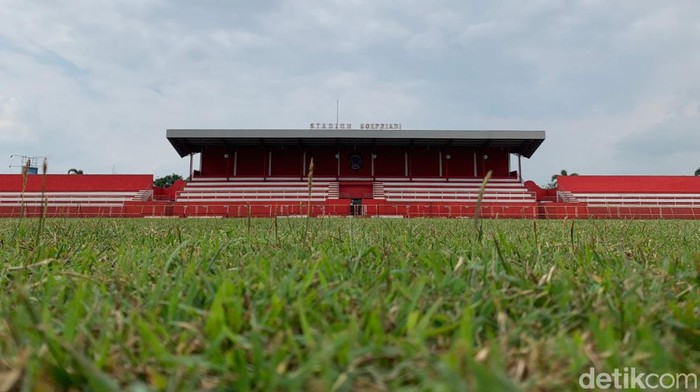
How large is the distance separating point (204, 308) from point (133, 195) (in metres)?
23.2

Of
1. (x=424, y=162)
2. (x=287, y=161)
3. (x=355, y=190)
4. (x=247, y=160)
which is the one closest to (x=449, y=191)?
→ (x=424, y=162)

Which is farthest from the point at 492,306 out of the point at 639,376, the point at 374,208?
the point at 374,208

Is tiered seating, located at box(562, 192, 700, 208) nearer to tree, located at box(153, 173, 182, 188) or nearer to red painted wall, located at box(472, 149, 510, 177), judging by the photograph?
red painted wall, located at box(472, 149, 510, 177)

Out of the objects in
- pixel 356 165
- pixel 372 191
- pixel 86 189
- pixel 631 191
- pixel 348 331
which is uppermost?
pixel 356 165

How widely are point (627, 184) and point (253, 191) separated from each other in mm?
20814

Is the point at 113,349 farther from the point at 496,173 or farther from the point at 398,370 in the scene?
the point at 496,173

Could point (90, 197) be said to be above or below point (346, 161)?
below

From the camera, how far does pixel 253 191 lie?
22203 millimetres

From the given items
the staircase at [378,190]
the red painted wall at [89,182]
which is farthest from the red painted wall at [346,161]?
the red painted wall at [89,182]

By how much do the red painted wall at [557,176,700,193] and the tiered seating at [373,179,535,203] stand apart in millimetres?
2487

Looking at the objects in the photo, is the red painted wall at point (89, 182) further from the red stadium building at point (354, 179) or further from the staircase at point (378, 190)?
the staircase at point (378, 190)

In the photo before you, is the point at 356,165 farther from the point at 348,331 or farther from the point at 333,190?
the point at 348,331

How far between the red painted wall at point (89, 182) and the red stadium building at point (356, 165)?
8.08 feet

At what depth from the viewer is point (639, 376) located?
47 centimetres
